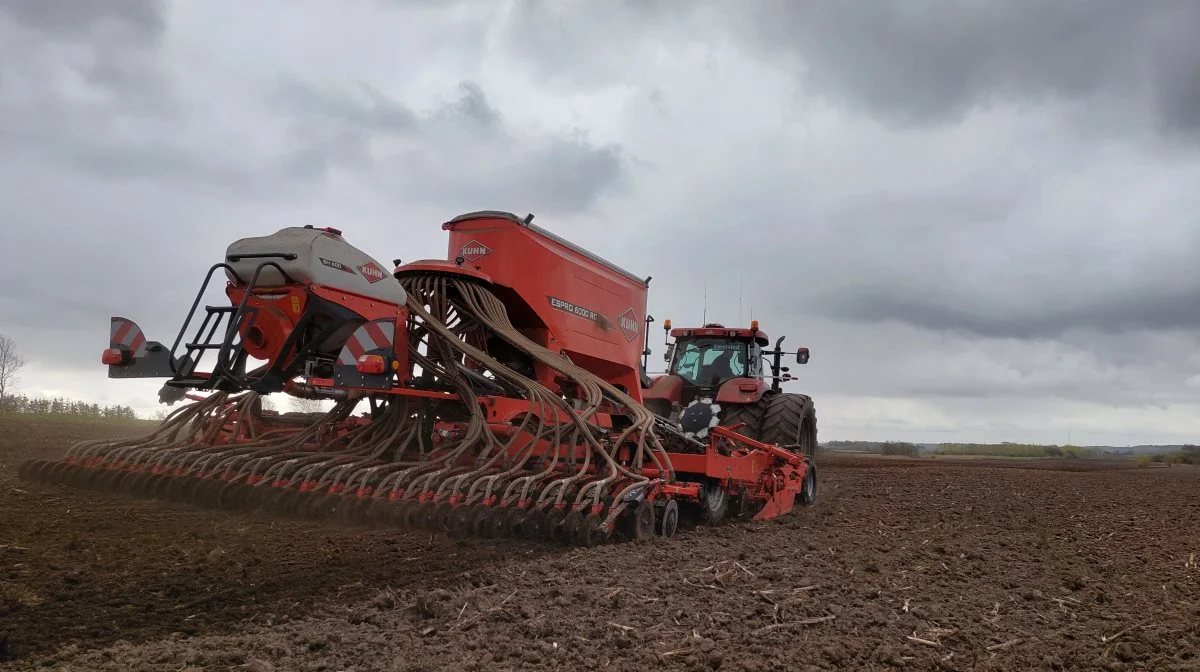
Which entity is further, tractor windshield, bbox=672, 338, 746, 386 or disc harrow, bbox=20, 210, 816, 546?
tractor windshield, bbox=672, 338, 746, 386

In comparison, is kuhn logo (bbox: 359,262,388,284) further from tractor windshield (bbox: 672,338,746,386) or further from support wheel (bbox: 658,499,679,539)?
tractor windshield (bbox: 672,338,746,386)

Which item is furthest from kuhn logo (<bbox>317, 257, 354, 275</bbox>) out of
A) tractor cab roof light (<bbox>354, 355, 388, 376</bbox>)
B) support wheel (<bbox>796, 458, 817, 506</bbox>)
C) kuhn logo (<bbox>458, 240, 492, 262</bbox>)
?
support wheel (<bbox>796, 458, 817, 506</bbox>)

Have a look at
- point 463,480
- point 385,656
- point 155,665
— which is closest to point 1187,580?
point 463,480

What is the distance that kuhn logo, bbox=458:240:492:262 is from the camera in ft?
23.7

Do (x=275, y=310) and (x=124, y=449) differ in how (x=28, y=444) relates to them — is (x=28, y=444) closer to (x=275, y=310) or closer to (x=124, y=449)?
(x=124, y=449)

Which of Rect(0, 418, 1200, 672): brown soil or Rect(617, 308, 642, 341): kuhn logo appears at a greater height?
Rect(617, 308, 642, 341): kuhn logo

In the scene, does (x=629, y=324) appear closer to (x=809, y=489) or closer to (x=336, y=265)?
(x=809, y=489)

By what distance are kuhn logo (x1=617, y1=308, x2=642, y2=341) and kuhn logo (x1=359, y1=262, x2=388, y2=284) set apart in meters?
3.11

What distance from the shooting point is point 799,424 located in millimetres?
9141

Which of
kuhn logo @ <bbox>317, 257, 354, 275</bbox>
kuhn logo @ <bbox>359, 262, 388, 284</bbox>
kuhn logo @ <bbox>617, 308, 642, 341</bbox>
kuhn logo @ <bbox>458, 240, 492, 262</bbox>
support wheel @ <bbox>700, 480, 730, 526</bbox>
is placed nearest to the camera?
kuhn logo @ <bbox>317, 257, 354, 275</bbox>

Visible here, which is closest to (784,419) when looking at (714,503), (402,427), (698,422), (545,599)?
(698,422)

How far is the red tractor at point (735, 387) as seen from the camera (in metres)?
9.27

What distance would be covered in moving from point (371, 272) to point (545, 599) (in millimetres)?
3052

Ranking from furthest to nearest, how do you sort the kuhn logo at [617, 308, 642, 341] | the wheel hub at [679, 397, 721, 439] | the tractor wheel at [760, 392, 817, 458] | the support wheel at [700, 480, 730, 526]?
the tractor wheel at [760, 392, 817, 458] → the kuhn logo at [617, 308, 642, 341] → the wheel hub at [679, 397, 721, 439] → the support wheel at [700, 480, 730, 526]
